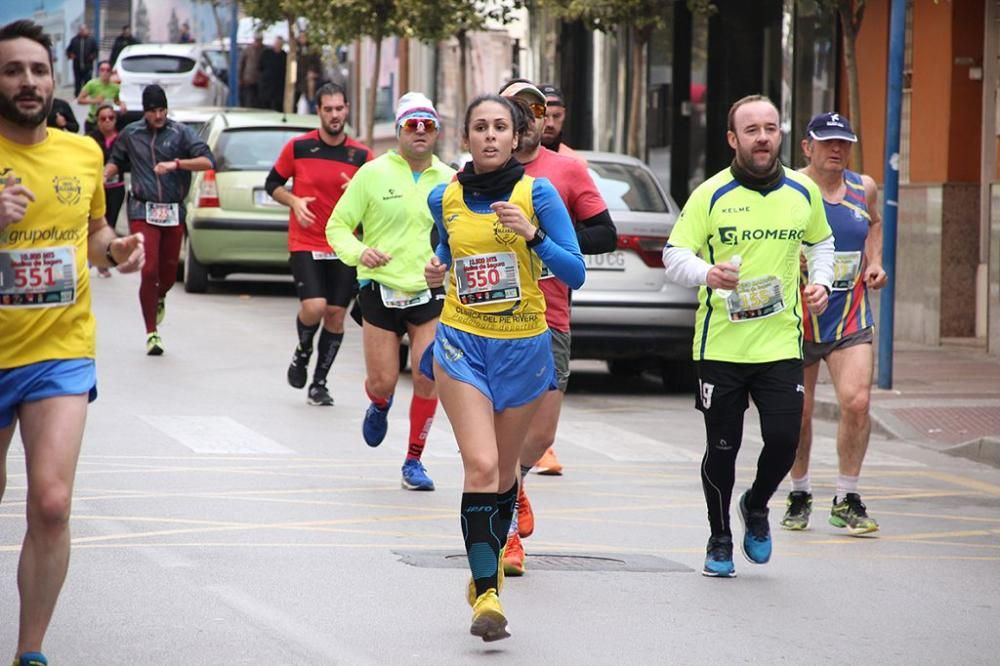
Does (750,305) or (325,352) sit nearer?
(750,305)

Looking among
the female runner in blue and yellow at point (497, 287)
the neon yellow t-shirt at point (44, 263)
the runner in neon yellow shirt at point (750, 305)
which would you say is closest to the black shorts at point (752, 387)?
the runner in neon yellow shirt at point (750, 305)

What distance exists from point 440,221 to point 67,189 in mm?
1646

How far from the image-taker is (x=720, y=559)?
26.6ft

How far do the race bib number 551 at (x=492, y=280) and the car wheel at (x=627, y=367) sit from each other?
942 cm

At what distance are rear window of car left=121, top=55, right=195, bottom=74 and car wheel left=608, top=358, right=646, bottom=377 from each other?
2826 centimetres

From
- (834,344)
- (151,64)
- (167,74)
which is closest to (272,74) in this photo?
(167,74)

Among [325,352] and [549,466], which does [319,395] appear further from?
[549,466]

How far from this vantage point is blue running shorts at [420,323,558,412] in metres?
7.07

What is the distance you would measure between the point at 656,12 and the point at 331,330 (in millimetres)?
10554

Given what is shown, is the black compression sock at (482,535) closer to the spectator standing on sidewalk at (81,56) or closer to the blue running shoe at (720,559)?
the blue running shoe at (720,559)

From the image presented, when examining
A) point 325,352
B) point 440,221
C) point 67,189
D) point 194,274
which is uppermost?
point 67,189

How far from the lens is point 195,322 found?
742 inches

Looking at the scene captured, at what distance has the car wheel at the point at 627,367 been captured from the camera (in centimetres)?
1656

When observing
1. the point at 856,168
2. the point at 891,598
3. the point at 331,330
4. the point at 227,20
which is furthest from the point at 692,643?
the point at 227,20
